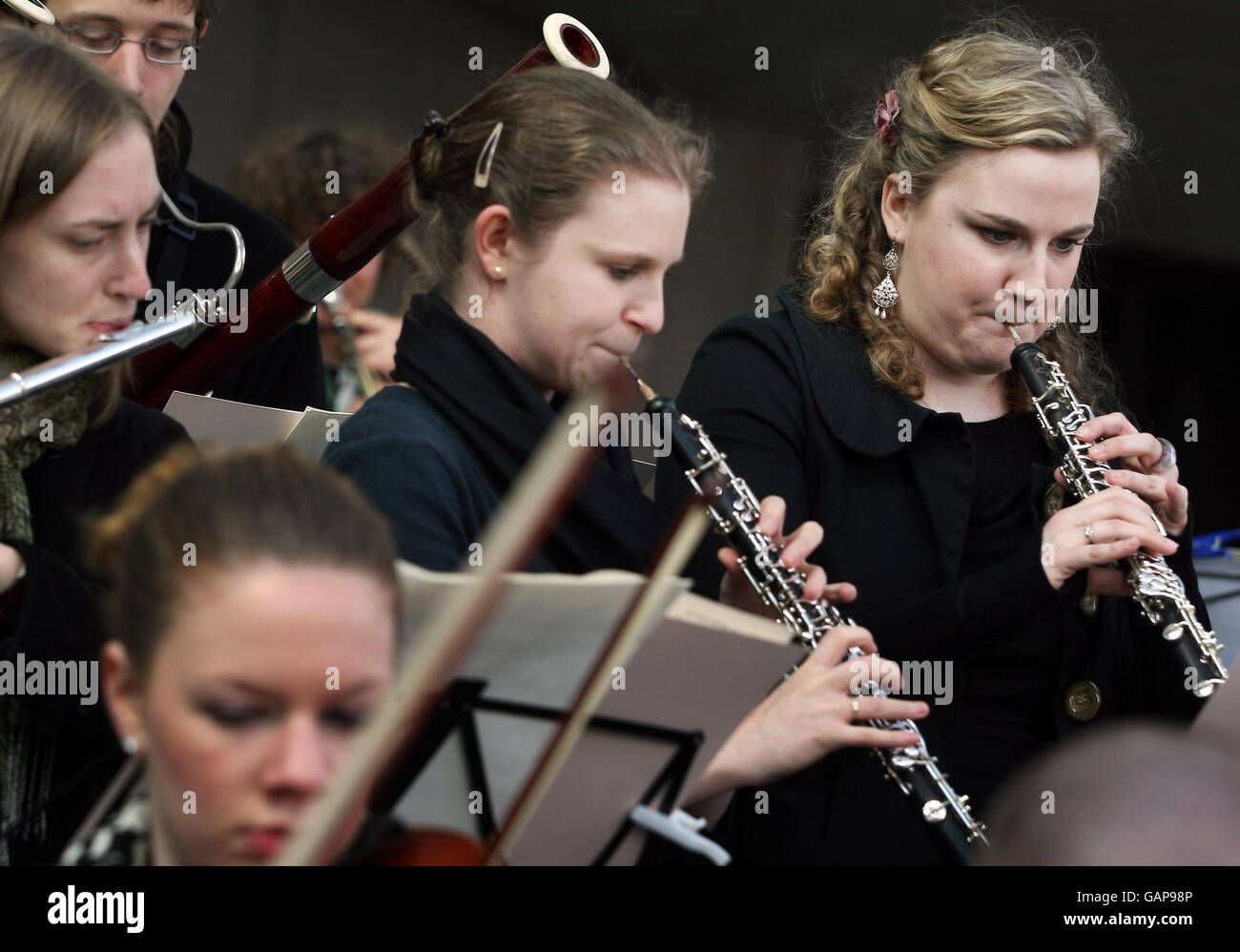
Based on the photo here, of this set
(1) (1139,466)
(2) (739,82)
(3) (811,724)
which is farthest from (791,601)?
(2) (739,82)

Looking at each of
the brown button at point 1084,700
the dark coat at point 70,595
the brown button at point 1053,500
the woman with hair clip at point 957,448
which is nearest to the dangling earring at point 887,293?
the woman with hair clip at point 957,448

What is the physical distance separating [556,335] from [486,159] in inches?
8.7

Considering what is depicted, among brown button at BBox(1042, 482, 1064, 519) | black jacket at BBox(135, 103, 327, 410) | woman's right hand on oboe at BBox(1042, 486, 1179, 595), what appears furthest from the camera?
black jacket at BBox(135, 103, 327, 410)

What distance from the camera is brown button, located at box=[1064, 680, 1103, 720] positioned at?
6.69 feet

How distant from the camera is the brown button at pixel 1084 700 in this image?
6.69 feet

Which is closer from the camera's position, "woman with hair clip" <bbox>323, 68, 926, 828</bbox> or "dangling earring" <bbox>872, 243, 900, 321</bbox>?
"woman with hair clip" <bbox>323, 68, 926, 828</bbox>

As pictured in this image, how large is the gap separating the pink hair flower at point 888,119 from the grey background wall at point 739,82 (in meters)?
1.62

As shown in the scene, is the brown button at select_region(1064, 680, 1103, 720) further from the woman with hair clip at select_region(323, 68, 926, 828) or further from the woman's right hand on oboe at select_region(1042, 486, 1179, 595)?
the woman with hair clip at select_region(323, 68, 926, 828)

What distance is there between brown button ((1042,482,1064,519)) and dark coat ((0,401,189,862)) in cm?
110

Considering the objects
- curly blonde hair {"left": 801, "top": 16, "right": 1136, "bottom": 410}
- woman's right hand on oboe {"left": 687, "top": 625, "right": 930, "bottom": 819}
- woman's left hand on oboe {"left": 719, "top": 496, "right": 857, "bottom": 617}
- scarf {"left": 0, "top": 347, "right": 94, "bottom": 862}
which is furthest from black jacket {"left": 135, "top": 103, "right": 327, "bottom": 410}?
woman's right hand on oboe {"left": 687, "top": 625, "right": 930, "bottom": 819}

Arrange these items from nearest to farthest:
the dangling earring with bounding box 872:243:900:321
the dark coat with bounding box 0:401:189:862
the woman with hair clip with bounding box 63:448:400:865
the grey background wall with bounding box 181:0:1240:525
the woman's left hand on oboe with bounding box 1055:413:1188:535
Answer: the woman with hair clip with bounding box 63:448:400:865, the dark coat with bounding box 0:401:189:862, the woman's left hand on oboe with bounding box 1055:413:1188:535, the dangling earring with bounding box 872:243:900:321, the grey background wall with bounding box 181:0:1240:525

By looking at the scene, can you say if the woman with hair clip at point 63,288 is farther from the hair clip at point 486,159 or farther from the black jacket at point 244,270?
A: the black jacket at point 244,270
